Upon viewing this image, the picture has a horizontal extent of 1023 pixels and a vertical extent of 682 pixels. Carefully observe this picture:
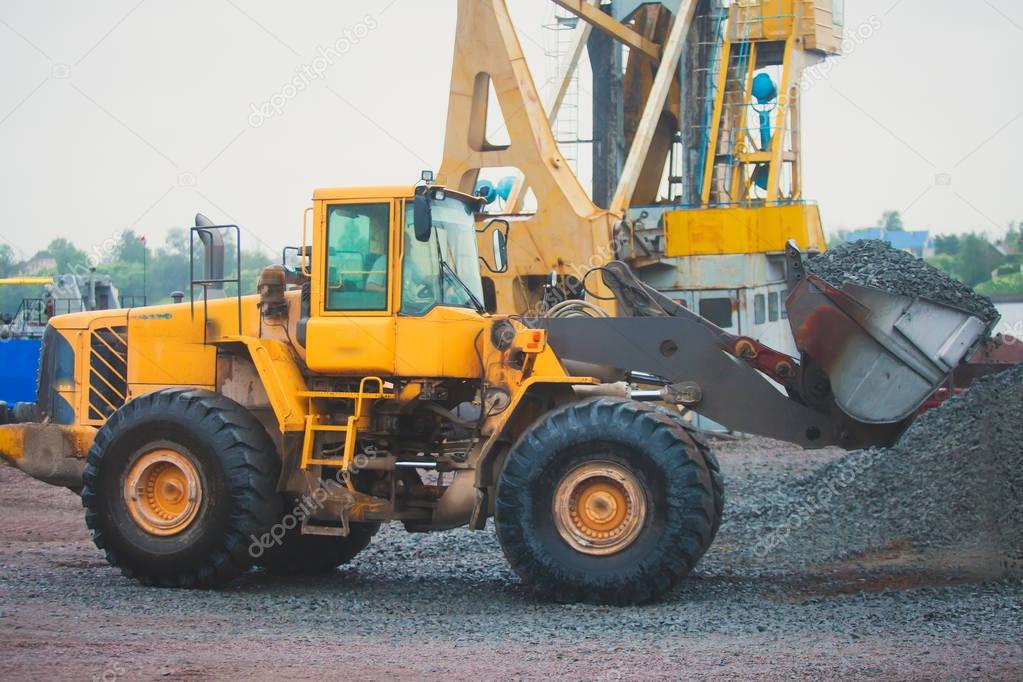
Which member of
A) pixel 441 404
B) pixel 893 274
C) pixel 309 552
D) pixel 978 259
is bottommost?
pixel 309 552

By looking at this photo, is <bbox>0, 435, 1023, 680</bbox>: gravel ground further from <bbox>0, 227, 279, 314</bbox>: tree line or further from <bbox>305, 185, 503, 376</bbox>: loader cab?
<bbox>0, 227, 279, 314</bbox>: tree line

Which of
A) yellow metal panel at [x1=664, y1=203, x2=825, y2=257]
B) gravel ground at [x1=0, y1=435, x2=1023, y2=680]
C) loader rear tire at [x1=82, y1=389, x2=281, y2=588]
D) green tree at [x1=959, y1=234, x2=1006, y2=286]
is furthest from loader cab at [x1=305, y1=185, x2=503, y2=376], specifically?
green tree at [x1=959, y1=234, x2=1006, y2=286]

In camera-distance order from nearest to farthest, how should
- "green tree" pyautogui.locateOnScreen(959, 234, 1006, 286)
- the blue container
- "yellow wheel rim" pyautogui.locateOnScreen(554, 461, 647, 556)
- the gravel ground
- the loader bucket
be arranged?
the gravel ground, "yellow wheel rim" pyautogui.locateOnScreen(554, 461, 647, 556), the loader bucket, the blue container, "green tree" pyautogui.locateOnScreen(959, 234, 1006, 286)

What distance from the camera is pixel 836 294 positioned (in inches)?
401

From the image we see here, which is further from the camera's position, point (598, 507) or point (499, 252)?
point (499, 252)

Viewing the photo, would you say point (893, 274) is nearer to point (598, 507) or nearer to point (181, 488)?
point (598, 507)

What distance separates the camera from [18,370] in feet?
62.7

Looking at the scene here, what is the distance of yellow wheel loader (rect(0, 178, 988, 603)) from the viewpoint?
9727 mm

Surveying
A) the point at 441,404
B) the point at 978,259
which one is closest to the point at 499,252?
the point at 441,404

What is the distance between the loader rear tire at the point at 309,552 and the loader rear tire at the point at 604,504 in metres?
2.07

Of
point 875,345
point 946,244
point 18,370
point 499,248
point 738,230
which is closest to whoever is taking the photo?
point 875,345

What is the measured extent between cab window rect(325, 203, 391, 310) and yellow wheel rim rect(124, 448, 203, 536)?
1.60 meters

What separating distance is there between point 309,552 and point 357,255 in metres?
2.56

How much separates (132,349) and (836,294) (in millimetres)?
5280
